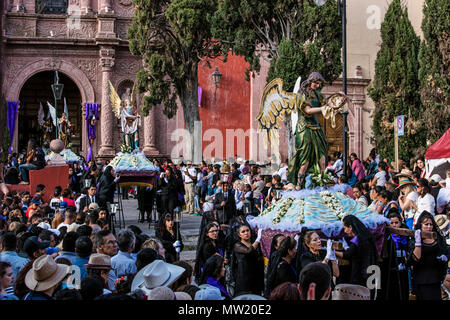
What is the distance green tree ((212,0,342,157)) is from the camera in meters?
22.7

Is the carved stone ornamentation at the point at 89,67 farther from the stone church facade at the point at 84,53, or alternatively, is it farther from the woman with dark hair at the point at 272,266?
the woman with dark hair at the point at 272,266

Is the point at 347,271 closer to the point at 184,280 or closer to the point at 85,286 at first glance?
the point at 184,280

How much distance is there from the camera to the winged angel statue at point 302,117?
10852 millimetres

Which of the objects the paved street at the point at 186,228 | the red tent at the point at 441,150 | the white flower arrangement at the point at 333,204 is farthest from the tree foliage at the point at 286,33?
the white flower arrangement at the point at 333,204

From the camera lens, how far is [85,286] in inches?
209

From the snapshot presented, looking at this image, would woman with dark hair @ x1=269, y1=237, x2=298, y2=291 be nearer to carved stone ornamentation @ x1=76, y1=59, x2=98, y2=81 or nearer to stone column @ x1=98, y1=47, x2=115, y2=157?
stone column @ x1=98, y1=47, x2=115, y2=157

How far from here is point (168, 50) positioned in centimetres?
2753

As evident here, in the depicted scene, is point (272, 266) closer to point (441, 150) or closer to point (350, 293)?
point (350, 293)

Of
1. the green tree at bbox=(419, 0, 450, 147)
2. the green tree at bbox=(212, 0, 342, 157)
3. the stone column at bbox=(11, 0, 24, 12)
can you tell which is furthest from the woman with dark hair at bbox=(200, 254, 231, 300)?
the stone column at bbox=(11, 0, 24, 12)

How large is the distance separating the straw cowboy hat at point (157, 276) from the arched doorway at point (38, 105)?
3072 cm

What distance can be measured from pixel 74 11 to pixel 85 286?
97.3ft

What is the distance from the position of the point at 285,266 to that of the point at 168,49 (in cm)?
2108
